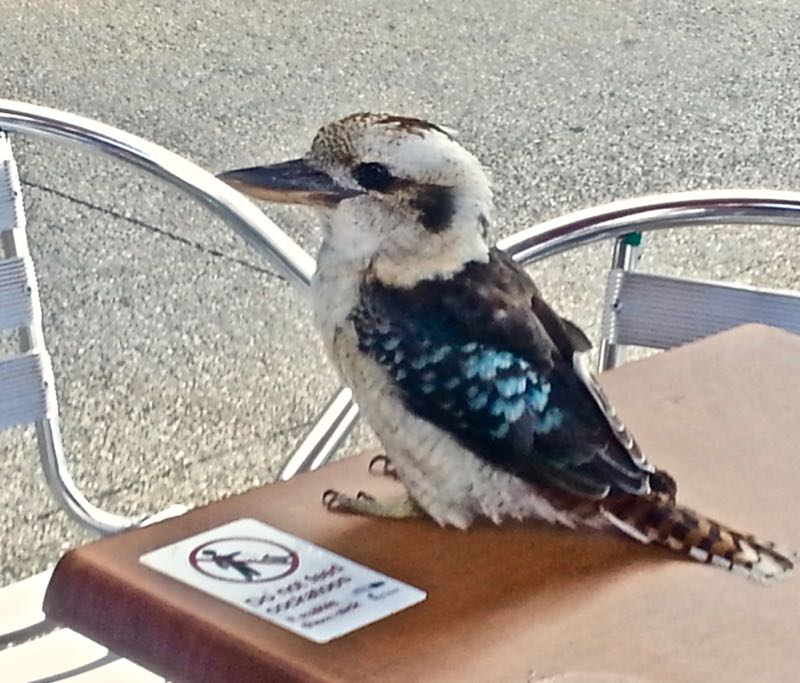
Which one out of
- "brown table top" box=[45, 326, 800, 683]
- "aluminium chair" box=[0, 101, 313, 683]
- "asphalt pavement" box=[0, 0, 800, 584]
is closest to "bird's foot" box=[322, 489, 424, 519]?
"brown table top" box=[45, 326, 800, 683]

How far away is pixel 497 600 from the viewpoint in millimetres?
826

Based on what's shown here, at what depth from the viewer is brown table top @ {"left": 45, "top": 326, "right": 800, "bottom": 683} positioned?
30.2 inches

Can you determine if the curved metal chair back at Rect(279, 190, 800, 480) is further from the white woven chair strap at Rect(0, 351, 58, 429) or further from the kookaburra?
the kookaburra

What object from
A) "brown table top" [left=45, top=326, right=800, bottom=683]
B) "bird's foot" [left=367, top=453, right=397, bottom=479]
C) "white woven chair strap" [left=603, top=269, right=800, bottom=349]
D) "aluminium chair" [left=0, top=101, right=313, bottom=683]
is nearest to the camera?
"brown table top" [left=45, top=326, right=800, bottom=683]

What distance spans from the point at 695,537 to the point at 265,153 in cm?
286

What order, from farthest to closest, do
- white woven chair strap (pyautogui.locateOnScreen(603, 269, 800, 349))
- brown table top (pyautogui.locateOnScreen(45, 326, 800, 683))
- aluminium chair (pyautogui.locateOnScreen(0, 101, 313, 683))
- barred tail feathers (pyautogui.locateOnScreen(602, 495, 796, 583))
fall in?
white woven chair strap (pyautogui.locateOnScreen(603, 269, 800, 349))
aluminium chair (pyautogui.locateOnScreen(0, 101, 313, 683))
barred tail feathers (pyautogui.locateOnScreen(602, 495, 796, 583))
brown table top (pyautogui.locateOnScreen(45, 326, 800, 683))

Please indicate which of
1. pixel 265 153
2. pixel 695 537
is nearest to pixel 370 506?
pixel 695 537

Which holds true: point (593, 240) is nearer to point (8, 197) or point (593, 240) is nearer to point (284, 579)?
point (8, 197)

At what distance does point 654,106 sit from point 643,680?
353 centimetres

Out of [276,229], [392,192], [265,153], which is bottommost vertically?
[392,192]

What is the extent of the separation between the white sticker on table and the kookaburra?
80mm

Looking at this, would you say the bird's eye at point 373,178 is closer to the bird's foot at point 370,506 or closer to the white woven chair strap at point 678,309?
the bird's foot at point 370,506

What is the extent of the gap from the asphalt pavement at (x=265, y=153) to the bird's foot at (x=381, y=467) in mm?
904

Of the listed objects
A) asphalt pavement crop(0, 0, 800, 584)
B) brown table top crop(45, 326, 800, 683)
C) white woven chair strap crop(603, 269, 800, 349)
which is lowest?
brown table top crop(45, 326, 800, 683)
